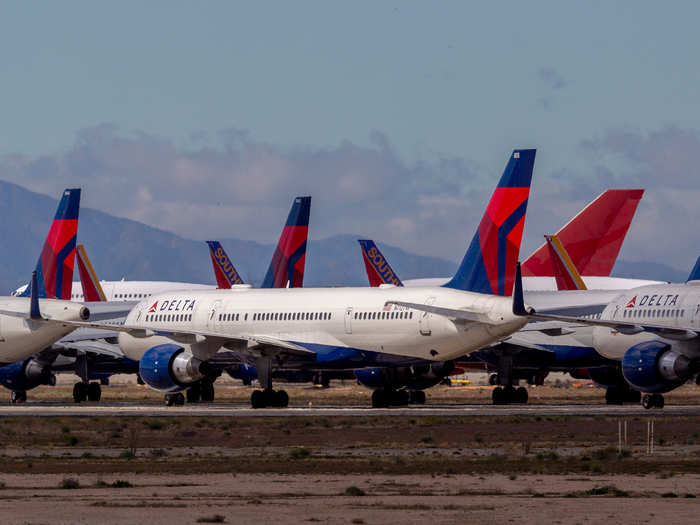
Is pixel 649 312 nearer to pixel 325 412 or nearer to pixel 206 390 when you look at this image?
pixel 325 412

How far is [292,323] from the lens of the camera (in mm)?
58656

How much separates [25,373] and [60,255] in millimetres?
10260

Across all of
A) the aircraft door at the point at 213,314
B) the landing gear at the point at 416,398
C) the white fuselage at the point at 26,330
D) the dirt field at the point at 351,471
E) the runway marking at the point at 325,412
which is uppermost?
the aircraft door at the point at 213,314

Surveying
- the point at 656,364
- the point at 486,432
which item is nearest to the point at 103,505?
the point at 486,432

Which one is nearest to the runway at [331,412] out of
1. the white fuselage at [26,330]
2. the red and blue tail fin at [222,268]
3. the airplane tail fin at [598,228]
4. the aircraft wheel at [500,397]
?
the white fuselage at [26,330]

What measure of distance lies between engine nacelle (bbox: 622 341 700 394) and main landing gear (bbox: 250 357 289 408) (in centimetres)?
1368

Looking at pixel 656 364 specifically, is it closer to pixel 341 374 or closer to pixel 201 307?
pixel 201 307

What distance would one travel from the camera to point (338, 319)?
186 feet

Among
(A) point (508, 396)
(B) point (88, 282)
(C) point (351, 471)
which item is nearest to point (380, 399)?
(A) point (508, 396)

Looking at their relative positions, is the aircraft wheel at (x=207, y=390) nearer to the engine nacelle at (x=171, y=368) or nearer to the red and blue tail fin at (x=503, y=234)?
the engine nacelle at (x=171, y=368)

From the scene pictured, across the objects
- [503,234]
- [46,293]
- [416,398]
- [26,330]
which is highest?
[503,234]

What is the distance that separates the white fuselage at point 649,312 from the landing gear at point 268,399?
39.9ft

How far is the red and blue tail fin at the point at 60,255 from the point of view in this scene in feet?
190

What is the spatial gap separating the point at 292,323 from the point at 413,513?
121 feet
